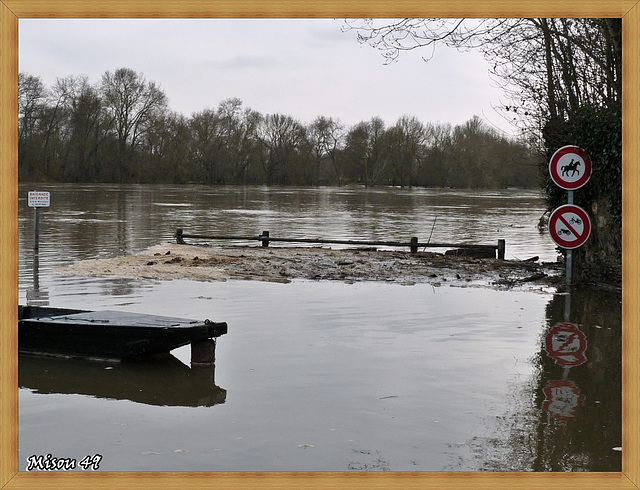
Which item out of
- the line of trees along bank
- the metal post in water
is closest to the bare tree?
the line of trees along bank

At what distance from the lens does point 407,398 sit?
23.7 feet

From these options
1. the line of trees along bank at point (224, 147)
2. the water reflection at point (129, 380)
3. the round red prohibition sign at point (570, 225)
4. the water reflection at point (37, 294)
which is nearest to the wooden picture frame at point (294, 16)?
the water reflection at point (129, 380)

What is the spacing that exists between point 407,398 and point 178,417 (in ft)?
6.57

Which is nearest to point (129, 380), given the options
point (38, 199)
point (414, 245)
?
point (38, 199)

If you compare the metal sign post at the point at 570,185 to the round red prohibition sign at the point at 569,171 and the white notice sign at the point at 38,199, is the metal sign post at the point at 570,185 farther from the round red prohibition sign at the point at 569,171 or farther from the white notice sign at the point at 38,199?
the white notice sign at the point at 38,199

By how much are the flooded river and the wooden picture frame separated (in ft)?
1.32

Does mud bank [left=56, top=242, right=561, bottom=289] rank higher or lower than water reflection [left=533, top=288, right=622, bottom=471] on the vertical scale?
higher

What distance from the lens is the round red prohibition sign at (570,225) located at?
12680 millimetres

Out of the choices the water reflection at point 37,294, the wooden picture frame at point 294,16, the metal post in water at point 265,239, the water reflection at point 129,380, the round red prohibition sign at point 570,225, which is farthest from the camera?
the metal post in water at point 265,239

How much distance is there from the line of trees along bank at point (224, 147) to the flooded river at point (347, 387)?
8630 centimetres

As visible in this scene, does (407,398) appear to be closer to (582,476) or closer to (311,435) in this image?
(311,435)

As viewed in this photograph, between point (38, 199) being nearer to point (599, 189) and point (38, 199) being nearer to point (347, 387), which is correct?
point (599, 189)

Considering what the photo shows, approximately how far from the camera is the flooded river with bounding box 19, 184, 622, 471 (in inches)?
231

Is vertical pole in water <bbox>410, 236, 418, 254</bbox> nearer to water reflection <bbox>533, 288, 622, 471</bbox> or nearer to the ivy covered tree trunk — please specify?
the ivy covered tree trunk
